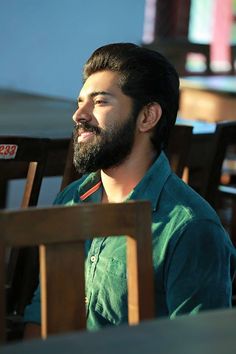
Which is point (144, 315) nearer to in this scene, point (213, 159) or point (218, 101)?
point (213, 159)

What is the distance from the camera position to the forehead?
176cm

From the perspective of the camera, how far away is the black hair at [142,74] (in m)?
1.75

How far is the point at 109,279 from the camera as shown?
1.60m

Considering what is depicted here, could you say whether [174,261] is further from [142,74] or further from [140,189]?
[142,74]

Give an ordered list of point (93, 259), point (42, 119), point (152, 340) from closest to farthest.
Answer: point (152, 340) < point (93, 259) < point (42, 119)

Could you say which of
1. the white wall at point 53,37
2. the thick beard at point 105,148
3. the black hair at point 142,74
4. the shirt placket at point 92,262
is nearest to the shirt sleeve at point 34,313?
the shirt placket at point 92,262

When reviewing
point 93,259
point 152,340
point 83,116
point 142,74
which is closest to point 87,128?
point 83,116

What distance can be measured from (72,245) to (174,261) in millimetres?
337

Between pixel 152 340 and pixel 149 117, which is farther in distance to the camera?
pixel 149 117

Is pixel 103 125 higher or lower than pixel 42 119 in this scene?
higher

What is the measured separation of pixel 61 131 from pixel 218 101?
4040mm

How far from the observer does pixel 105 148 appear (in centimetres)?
175

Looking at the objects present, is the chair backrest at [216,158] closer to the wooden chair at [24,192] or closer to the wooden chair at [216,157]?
the wooden chair at [216,157]

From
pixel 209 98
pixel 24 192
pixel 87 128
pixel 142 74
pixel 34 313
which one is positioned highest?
pixel 142 74
